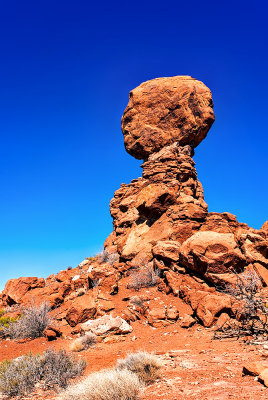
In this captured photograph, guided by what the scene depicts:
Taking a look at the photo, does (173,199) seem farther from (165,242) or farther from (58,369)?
(58,369)

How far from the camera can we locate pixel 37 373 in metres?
5.82

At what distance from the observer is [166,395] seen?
13.7ft

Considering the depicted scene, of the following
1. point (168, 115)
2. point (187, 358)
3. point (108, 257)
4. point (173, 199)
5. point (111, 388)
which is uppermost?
point (168, 115)

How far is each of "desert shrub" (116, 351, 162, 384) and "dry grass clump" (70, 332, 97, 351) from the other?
323 cm

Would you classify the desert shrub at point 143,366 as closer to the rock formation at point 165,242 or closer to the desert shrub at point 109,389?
the desert shrub at point 109,389

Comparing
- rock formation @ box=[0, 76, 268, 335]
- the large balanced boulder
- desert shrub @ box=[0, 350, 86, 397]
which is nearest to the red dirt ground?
desert shrub @ box=[0, 350, 86, 397]

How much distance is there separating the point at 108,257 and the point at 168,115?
11.4 meters

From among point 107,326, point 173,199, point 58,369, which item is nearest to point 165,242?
point 173,199

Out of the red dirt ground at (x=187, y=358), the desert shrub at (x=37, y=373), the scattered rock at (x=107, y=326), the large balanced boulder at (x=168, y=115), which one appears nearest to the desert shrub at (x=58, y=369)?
the desert shrub at (x=37, y=373)

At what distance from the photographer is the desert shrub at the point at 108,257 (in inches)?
667

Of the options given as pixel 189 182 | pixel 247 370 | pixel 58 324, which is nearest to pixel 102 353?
pixel 58 324

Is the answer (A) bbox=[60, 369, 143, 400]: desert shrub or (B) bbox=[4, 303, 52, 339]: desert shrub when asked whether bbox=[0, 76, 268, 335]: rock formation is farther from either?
(A) bbox=[60, 369, 143, 400]: desert shrub

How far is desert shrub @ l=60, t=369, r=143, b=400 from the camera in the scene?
4.04m

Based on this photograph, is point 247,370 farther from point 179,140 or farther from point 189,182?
point 179,140
